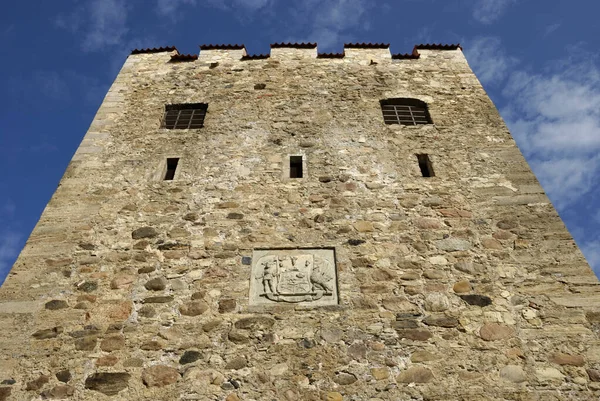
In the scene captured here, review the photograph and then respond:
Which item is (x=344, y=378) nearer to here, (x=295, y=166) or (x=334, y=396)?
(x=334, y=396)

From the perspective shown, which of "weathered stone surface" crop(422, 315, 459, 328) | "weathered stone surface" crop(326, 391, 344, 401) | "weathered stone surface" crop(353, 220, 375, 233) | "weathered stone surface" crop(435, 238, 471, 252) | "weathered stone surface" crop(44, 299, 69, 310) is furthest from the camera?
"weathered stone surface" crop(353, 220, 375, 233)

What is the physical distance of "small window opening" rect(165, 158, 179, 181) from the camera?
6091 mm

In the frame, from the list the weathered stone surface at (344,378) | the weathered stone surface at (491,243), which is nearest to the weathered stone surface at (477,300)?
the weathered stone surface at (491,243)

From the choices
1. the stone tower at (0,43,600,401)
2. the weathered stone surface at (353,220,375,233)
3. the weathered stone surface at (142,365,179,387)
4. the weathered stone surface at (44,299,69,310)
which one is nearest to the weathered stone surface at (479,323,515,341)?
the stone tower at (0,43,600,401)

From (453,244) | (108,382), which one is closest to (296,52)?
(453,244)

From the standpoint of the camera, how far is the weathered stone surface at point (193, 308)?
4508 mm

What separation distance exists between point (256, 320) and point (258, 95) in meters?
4.09

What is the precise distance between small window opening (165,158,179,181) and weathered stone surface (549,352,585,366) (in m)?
4.66

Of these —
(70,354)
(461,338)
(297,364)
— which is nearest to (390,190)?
(461,338)

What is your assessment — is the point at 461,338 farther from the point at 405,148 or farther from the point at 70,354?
the point at 70,354

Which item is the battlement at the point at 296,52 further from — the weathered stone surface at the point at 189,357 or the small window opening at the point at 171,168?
the weathered stone surface at the point at 189,357

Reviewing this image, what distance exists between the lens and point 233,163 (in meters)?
6.12

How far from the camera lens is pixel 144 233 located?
527 centimetres

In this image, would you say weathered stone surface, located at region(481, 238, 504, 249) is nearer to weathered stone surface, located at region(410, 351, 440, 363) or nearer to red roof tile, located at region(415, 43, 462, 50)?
weathered stone surface, located at region(410, 351, 440, 363)
